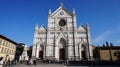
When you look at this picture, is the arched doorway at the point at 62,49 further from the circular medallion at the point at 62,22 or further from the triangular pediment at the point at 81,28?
the triangular pediment at the point at 81,28

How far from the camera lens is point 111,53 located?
1405 inches

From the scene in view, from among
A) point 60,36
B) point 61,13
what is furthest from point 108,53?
point 61,13

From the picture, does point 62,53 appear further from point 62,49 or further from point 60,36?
point 60,36

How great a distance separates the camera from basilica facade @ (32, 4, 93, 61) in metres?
33.9

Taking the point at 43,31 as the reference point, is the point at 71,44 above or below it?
below

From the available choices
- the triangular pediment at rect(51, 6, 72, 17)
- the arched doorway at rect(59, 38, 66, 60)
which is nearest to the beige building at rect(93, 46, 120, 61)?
the arched doorway at rect(59, 38, 66, 60)

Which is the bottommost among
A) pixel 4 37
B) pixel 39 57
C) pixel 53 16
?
pixel 39 57

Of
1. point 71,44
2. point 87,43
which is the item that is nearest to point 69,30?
point 71,44

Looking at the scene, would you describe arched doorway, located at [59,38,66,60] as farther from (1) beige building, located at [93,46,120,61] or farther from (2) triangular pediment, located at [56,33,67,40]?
(1) beige building, located at [93,46,120,61]

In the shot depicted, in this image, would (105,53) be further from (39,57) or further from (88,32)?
(39,57)

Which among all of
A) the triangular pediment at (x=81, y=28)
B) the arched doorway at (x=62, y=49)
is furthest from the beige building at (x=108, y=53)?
the arched doorway at (x=62, y=49)

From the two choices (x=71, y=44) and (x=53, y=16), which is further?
(x=53, y=16)

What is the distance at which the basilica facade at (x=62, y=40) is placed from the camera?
111 ft

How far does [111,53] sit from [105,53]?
1.79 meters
